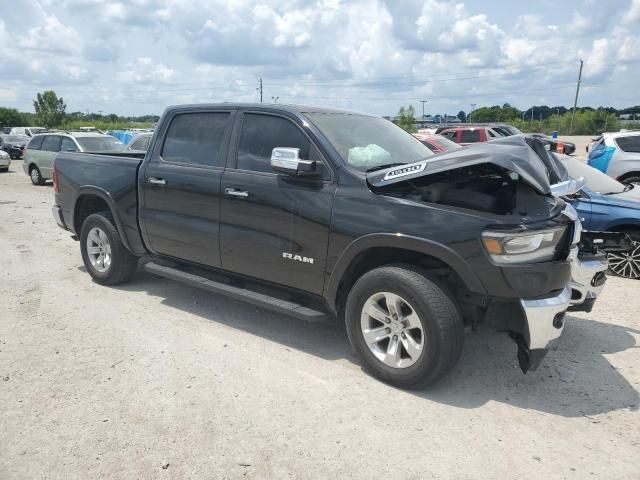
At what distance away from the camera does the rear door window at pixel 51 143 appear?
52.6 ft

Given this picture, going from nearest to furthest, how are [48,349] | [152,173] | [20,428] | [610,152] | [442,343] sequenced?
1. [20,428]
2. [442,343]
3. [48,349]
4. [152,173]
5. [610,152]

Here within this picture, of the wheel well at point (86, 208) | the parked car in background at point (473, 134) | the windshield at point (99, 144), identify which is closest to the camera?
the wheel well at point (86, 208)

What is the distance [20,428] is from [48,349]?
3.91 ft

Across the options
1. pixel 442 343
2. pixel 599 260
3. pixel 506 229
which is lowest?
pixel 442 343

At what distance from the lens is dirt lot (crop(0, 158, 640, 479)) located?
9.49 ft

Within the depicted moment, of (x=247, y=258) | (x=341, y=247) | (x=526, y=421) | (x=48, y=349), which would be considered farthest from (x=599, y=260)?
(x=48, y=349)

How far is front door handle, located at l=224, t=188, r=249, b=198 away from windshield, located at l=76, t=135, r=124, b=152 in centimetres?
1159

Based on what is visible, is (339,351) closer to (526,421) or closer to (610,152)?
(526,421)

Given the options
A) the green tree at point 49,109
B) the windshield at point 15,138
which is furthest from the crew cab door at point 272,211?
the green tree at point 49,109

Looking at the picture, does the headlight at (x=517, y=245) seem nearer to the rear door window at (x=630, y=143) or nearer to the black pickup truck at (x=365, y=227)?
the black pickup truck at (x=365, y=227)

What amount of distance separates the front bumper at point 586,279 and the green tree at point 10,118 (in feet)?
274

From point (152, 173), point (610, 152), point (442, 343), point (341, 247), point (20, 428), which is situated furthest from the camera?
point (610, 152)

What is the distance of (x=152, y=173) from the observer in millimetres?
5098

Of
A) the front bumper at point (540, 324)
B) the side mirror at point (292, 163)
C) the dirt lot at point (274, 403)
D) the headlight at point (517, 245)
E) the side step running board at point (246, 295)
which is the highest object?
the side mirror at point (292, 163)
